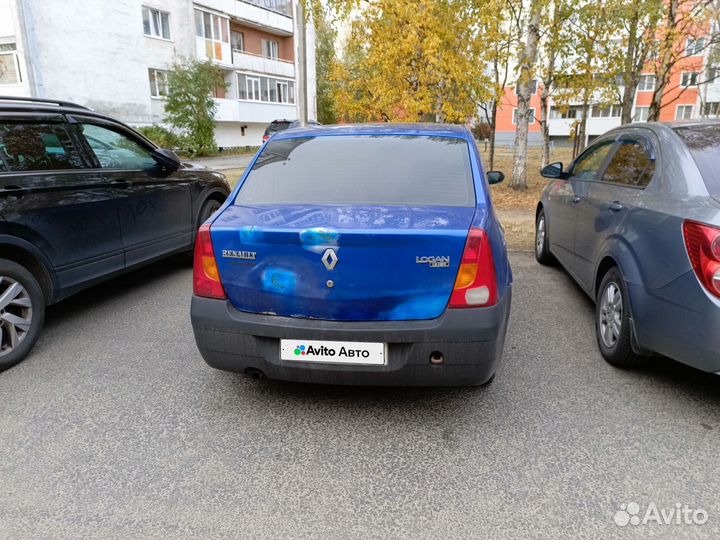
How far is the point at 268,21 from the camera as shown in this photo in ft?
121

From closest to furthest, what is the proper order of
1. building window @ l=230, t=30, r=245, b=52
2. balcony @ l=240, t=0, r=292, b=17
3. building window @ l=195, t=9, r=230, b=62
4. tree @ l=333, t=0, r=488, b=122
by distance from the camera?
tree @ l=333, t=0, r=488, b=122 → building window @ l=195, t=9, r=230, b=62 → building window @ l=230, t=30, r=245, b=52 → balcony @ l=240, t=0, r=292, b=17

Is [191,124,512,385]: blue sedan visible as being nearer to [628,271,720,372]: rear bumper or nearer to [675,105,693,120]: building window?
[628,271,720,372]: rear bumper

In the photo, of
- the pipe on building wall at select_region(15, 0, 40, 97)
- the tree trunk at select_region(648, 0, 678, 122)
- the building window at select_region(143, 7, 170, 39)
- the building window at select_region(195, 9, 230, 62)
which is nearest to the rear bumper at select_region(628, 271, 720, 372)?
the tree trunk at select_region(648, 0, 678, 122)

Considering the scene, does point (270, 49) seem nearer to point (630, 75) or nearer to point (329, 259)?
point (630, 75)

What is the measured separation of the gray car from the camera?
9.04 feet

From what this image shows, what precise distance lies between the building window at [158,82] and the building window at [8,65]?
747 cm

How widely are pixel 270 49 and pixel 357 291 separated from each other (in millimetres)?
40850

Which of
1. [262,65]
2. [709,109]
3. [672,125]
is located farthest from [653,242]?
[709,109]

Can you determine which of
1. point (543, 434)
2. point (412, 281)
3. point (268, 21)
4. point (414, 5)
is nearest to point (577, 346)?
point (543, 434)

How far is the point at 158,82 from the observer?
95.5ft

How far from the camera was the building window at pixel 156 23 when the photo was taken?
2836cm

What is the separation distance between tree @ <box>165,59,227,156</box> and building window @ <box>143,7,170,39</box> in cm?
276

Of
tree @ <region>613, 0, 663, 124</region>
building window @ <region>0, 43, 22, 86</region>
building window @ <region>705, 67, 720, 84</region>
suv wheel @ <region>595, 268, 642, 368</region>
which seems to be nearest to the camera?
suv wheel @ <region>595, 268, 642, 368</region>

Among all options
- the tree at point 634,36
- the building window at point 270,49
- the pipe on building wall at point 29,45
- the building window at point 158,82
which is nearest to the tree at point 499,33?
the tree at point 634,36
